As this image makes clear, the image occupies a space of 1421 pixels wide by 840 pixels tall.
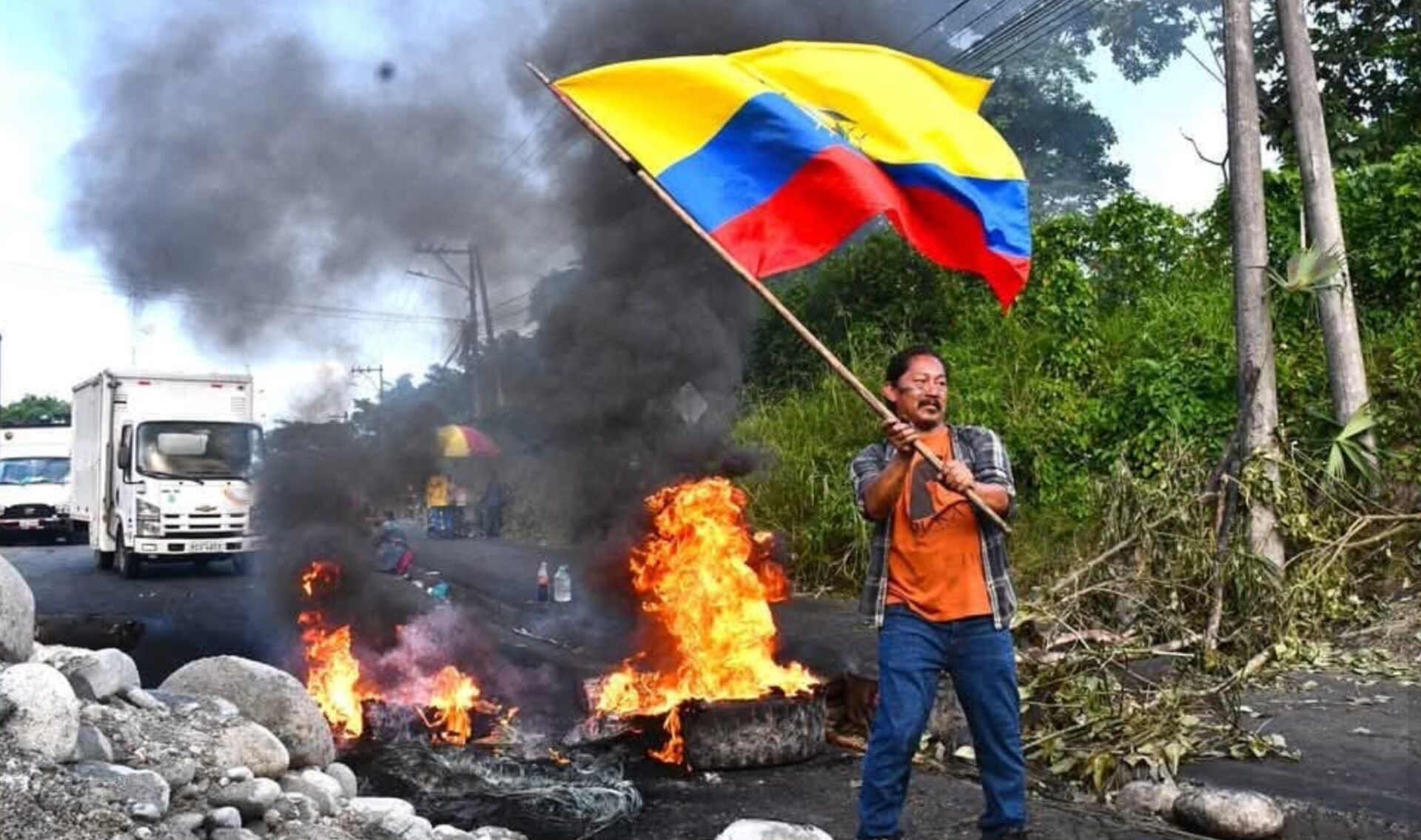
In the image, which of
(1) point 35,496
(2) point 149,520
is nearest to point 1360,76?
(2) point 149,520

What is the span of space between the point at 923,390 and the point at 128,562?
53.7 ft

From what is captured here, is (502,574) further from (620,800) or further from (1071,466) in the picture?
(620,800)

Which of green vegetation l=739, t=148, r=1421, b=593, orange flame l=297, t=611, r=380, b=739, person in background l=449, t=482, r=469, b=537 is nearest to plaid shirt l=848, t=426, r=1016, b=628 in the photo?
orange flame l=297, t=611, r=380, b=739

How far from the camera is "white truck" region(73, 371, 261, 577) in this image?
17375 millimetres

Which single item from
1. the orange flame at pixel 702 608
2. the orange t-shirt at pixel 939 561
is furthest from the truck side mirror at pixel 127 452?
the orange t-shirt at pixel 939 561

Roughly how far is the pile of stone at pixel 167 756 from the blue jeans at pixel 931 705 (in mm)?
1803

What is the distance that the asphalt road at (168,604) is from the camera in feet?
35.0

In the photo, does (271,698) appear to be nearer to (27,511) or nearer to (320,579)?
(320,579)

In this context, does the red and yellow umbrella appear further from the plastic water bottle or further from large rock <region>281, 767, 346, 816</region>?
large rock <region>281, 767, 346, 816</region>

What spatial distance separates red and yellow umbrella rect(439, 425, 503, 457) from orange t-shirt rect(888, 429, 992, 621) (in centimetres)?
866

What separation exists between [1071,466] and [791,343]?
17.7 ft

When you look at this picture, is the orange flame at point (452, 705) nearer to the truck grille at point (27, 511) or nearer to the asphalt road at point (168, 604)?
the asphalt road at point (168, 604)

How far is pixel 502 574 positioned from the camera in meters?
18.6

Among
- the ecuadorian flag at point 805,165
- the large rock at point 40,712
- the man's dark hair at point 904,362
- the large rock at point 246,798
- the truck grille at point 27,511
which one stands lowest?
the large rock at point 246,798
